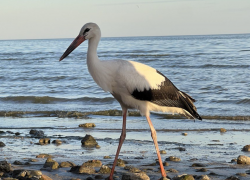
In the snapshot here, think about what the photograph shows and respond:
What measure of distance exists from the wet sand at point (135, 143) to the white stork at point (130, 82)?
2.50 ft

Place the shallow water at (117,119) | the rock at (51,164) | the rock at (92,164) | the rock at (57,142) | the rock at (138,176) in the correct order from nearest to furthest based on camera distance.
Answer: the rock at (138,176) → the rock at (51,164) → the rock at (92,164) → the shallow water at (117,119) → the rock at (57,142)

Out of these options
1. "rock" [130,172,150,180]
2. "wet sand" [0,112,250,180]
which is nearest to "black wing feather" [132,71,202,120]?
"wet sand" [0,112,250,180]

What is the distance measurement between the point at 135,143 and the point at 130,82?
98.9 inches

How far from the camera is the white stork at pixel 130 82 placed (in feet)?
18.9

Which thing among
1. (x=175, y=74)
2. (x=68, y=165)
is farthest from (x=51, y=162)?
(x=175, y=74)

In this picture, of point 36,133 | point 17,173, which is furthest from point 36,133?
point 17,173

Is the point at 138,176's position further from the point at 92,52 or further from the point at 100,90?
the point at 100,90

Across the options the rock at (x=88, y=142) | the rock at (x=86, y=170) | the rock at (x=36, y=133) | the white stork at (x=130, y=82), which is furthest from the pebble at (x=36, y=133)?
the rock at (x=86, y=170)

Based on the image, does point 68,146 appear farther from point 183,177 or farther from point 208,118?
point 208,118

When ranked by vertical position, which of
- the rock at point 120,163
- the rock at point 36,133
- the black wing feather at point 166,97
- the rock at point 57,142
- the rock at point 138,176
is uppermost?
the black wing feather at point 166,97

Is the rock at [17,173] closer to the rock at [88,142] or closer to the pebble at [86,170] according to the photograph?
the pebble at [86,170]

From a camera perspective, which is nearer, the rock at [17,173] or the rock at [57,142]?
the rock at [17,173]

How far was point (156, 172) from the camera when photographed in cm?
596

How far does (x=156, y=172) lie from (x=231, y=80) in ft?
38.9
